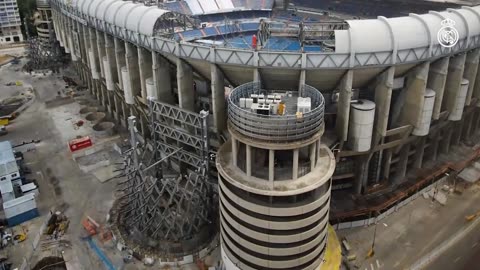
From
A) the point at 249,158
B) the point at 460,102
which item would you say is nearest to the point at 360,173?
the point at 460,102

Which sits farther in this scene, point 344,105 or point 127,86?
point 127,86

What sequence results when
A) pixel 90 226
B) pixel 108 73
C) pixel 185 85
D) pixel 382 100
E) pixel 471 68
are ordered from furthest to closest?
pixel 108 73 → pixel 471 68 → pixel 185 85 → pixel 90 226 → pixel 382 100

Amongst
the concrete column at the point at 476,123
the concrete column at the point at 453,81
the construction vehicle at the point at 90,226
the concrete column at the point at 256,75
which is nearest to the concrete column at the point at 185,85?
the concrete column at the point at 256,75

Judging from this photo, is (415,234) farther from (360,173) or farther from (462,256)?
(360,173)

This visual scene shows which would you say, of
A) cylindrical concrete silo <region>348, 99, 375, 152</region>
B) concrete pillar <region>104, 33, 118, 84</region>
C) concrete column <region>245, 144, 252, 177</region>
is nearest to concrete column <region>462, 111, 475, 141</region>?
cylindrical concrete silo <region>348, 99, 375, 152</region>

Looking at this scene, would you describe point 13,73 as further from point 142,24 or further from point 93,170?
point 142,24

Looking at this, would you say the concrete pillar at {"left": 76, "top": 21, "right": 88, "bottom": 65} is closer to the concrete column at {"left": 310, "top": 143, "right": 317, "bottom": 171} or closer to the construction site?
the construction site

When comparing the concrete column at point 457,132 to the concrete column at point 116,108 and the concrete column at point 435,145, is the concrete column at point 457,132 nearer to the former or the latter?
the concrete column at point 435,145
